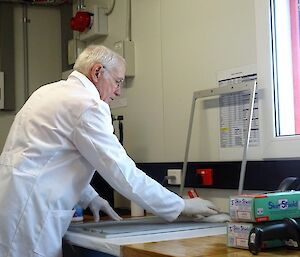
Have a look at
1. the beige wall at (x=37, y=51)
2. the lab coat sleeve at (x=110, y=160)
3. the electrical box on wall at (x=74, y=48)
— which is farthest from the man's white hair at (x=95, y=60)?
the beige wall at (x=37, y=51)

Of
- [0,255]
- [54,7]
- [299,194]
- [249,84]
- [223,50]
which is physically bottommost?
[0,255]

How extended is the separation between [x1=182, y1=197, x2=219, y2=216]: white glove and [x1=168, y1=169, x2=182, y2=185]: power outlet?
0.45 metres

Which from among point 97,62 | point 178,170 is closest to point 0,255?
point 97,62

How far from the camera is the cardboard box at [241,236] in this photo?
1.31m

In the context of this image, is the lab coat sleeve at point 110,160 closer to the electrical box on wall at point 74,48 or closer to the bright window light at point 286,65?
the bright window light at point 286,65

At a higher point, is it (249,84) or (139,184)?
(249,84)

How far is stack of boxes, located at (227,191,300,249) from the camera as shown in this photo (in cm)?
132

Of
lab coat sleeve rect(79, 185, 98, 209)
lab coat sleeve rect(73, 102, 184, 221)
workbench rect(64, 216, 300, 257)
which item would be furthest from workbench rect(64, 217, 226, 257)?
lab coat sleeve rect(79, 185, 98, 209)

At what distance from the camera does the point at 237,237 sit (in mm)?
1361

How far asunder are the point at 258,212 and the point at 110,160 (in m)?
0.56

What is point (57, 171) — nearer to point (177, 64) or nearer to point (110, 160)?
point (110, 160)

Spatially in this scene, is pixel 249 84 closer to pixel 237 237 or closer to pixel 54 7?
pixel 237 237

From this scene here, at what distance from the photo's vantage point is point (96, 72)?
1.97 m

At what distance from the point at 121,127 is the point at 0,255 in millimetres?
1209
